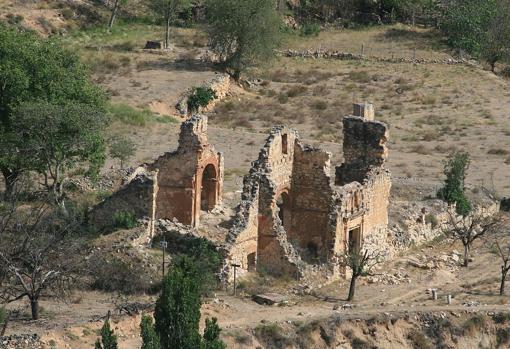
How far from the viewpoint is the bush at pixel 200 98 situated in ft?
226

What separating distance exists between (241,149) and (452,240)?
14.0m

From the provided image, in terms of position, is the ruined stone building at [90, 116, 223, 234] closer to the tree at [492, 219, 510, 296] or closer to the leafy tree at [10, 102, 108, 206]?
the leafy tree at [10, 102, 108, 206]

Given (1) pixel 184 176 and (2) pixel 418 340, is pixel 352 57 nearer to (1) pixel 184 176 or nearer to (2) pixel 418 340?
(1) pixel 184 176

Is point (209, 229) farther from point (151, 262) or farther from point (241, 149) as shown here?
point (241, 149)

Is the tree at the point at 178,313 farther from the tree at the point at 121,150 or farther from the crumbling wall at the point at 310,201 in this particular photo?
the tree at the point at 121,150

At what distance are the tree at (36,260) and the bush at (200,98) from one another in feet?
92.2

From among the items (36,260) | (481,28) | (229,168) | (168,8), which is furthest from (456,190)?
(481,28)

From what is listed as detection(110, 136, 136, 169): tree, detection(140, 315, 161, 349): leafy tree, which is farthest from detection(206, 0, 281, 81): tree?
detection(140, 315, 161, 349): leafy tree

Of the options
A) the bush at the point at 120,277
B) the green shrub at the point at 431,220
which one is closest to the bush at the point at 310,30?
the green shrub at the point at 431,220

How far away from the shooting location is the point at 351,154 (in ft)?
151

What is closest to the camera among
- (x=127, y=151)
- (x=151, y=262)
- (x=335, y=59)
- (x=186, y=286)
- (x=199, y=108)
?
(x=186, y=286)

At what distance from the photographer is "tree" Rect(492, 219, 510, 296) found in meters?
42.3

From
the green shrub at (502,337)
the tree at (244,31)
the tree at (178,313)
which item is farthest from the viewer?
the tree at (244,31)

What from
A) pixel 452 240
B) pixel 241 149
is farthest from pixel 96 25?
pixel 452 240
